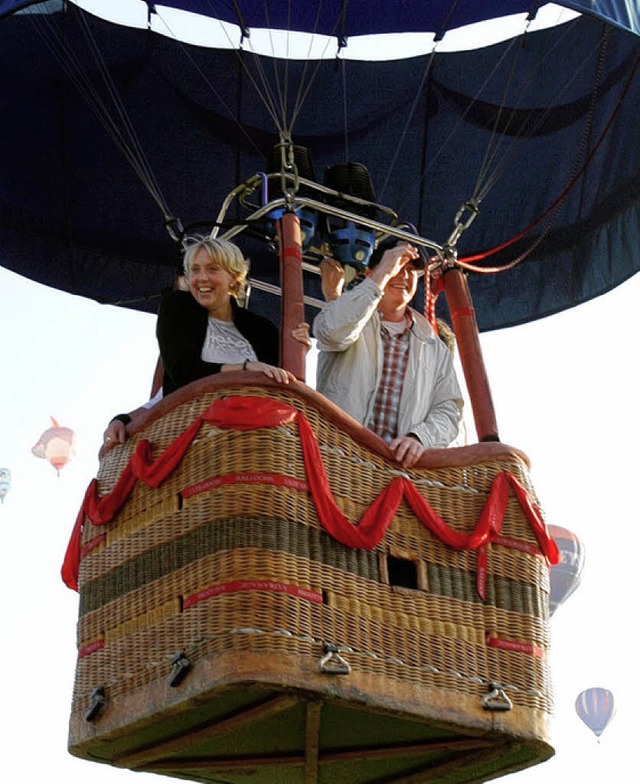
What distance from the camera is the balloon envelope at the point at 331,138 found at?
6.76m

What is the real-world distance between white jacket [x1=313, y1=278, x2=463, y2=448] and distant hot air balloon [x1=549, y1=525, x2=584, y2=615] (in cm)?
1303

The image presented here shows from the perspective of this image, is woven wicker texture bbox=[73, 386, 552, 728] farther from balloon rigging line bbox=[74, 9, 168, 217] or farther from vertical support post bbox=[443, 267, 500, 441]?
balloon rigging line bbox=[74, 9, 168, 217]

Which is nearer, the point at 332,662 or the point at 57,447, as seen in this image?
the point at 332,662

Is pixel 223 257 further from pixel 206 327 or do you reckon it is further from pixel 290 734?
pixel 290 734

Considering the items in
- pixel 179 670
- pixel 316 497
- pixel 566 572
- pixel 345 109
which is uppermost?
pixel 566 572

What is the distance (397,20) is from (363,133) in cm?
57

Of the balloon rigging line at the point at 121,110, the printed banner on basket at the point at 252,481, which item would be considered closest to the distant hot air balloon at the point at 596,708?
the balloon rigging line at the point at 121,110

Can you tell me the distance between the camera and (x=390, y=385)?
18.4 feet

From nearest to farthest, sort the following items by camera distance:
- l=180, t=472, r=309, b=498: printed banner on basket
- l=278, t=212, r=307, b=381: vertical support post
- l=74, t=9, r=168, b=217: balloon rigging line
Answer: l=180, t=472, r=309, b=498: printed banner on basket, l=278, t=212, r=307, b=381: vertical support post, l=74, t=9, r=168, b=217: balloon rigging line

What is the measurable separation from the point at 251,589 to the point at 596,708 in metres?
16.0

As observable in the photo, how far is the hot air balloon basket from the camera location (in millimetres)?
4797

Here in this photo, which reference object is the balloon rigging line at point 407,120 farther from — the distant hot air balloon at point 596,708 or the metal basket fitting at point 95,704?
the distant hot air balloon at point 596,708

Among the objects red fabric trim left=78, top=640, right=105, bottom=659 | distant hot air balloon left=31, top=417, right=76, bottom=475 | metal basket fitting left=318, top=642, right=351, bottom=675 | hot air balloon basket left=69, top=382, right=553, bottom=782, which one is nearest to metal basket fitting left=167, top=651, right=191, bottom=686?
hot air balloon basket left=69, top=382, right=553, bottom=782

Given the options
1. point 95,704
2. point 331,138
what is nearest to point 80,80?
point 331,138
